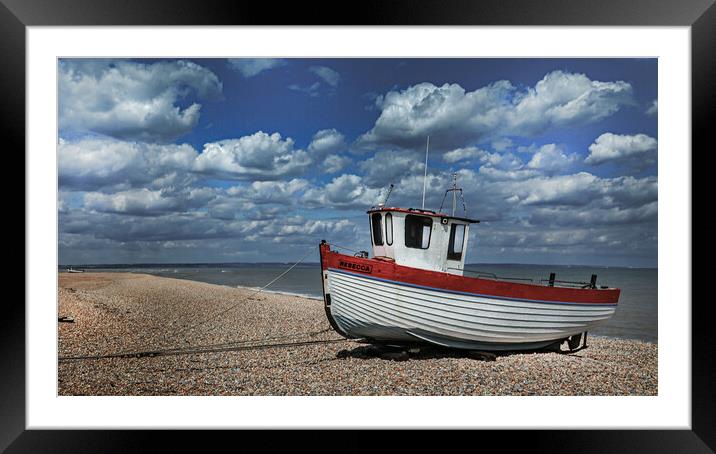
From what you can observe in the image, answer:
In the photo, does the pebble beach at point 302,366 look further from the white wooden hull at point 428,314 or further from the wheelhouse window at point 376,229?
the wheelhouse window at point 376,229

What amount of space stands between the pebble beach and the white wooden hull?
1.18ft

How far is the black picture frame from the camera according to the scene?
14.7 feet

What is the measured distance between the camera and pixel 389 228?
273 inches

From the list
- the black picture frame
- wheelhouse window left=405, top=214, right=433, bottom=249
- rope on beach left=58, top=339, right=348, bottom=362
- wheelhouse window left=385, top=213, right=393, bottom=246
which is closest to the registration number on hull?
wheelhouse window left=385, top=213, right=393, bottom=246

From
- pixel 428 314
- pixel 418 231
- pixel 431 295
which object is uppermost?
pixel 418 231

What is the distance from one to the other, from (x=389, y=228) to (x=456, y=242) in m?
1.14

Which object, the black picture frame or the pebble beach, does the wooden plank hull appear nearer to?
the pebble beach

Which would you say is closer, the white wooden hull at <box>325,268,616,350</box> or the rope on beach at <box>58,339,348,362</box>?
the white wooden hull at <box>325,268,616,350</box>
